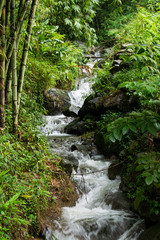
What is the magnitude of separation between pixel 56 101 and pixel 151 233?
302 inches

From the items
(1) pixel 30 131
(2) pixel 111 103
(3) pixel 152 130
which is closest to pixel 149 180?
(3) pixel 152 130

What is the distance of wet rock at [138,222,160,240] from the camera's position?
8.53 feet

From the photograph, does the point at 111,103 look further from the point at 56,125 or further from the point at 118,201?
the point at 118,201

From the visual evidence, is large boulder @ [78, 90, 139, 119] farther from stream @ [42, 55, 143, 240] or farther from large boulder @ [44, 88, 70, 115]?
stream @ [42, 55, 143, 240]

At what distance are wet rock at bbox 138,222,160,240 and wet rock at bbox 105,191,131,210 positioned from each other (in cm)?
67

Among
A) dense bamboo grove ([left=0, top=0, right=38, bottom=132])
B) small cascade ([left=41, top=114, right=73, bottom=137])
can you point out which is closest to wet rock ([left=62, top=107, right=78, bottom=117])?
small cascade ([left=41, top=114, right=73, bottom=137])

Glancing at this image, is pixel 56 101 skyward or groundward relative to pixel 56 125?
skyward

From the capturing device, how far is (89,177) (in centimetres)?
489

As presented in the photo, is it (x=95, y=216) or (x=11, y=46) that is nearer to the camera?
(x=11, y=46)

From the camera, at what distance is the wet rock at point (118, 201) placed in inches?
142

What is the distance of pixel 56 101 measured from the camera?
32.1 ft

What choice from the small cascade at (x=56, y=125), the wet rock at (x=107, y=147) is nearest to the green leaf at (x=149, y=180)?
the wet rock at (x=107, y=147)

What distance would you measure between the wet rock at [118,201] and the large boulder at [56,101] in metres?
6.47

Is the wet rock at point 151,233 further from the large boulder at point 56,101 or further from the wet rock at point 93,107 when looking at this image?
the large boulder at point 56,101
